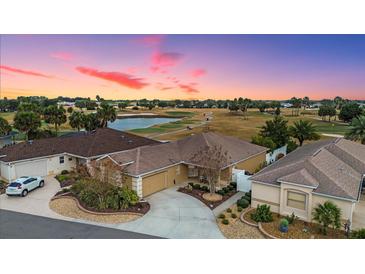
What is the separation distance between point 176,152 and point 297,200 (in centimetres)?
1158

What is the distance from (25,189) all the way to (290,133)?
30.7 metres

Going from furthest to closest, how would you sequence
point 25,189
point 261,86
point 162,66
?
1. point 261,86
2. point 162,66
3. point 25,189

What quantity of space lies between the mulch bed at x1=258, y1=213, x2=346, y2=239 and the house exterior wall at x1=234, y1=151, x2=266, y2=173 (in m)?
8.69

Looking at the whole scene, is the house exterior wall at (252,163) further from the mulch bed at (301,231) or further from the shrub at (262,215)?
the mulch bed at (301,231)

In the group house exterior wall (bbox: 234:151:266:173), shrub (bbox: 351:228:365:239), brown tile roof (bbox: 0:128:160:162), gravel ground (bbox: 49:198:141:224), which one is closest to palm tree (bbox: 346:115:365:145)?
house exterior wall (bbox: 234:151:266:173)

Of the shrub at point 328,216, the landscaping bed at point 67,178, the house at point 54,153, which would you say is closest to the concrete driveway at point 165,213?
the landscaping bed at point 67,178

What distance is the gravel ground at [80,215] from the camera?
14664 millimetres

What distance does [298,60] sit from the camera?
82.7 ft

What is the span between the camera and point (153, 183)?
1936 cm

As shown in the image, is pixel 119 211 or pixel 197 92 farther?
pixel 197 92

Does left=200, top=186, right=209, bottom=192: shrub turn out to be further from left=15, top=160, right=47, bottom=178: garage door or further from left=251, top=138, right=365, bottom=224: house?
left=15, top=160, right=47, bottom=178: garage door

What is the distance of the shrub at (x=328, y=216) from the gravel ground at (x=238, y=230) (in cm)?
327
